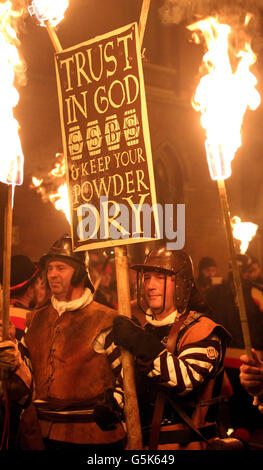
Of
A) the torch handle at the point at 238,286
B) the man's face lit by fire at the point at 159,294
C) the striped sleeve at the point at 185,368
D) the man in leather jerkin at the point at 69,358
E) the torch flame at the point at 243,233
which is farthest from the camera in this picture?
the torch flame at the point at 243,233

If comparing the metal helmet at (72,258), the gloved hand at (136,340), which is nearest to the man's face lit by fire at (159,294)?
the gloved hand at (136,340)

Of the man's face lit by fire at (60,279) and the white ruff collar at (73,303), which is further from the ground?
the man's face lit by fire at (60,279)

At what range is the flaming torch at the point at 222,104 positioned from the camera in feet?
12.0

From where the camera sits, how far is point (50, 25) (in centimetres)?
426

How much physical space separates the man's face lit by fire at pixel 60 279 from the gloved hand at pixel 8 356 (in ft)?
2.46

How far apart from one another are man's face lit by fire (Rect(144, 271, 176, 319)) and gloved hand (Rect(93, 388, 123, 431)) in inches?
27.3

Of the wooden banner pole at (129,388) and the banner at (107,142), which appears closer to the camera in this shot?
the wooden banner pole at (129,388)

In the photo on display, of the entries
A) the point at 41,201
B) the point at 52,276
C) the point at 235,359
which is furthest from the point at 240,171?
the point at 52,276

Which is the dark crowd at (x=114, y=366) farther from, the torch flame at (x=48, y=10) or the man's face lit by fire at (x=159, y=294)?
the torch flame at (x=48, y=10)

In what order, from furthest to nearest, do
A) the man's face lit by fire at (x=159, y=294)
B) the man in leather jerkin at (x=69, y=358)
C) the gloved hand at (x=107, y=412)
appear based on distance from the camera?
the man in leather jerkin at (x=69, y=358)
the man's face lit by fire at (x=159, y=294)
the gloved hand at (x=107, y=412)

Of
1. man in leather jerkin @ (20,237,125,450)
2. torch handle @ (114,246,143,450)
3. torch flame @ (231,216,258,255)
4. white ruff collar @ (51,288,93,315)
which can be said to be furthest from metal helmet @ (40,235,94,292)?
torch flame @ (231,216,258,255)

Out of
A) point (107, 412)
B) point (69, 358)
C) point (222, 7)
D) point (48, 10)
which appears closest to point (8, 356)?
point (69, 358)

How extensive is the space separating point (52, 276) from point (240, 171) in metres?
13.6

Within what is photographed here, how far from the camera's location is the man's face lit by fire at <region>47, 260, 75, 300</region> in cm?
466
